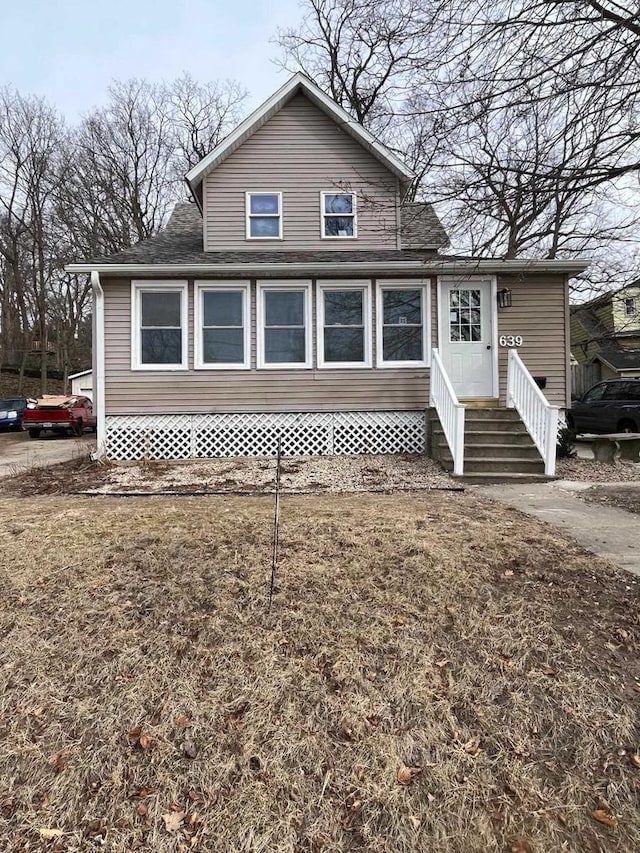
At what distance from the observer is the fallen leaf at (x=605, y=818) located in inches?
74.4

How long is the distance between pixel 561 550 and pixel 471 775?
7.85 feet

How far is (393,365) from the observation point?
376 inches

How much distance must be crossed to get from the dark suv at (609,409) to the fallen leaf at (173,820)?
1325cm

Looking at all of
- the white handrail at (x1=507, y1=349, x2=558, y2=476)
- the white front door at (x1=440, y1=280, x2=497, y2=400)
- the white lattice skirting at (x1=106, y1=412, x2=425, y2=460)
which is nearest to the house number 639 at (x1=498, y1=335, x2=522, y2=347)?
the white front door at (x1=440, y1=280, x2=497, y2=400)

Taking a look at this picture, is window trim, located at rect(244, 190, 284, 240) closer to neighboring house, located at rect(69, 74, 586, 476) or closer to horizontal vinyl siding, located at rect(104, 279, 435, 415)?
neighboring house, located at rect(69, 74, 586, 476)

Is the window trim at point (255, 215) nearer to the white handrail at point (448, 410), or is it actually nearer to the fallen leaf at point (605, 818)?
the white handrail at point (448, 410)

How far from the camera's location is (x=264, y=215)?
401 inches

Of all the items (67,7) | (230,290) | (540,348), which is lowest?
(540,348)

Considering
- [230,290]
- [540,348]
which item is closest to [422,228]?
[540,348]

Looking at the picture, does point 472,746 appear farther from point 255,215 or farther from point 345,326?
point 255,215

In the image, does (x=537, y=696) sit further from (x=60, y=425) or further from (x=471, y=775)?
(x=60, y=425)

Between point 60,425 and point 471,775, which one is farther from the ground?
point 60,425

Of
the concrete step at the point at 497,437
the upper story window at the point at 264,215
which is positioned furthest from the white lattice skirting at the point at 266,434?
the upper story window at the point at 264,215

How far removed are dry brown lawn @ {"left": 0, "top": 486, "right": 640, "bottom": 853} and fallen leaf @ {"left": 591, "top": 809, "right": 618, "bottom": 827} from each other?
0.04 ft
